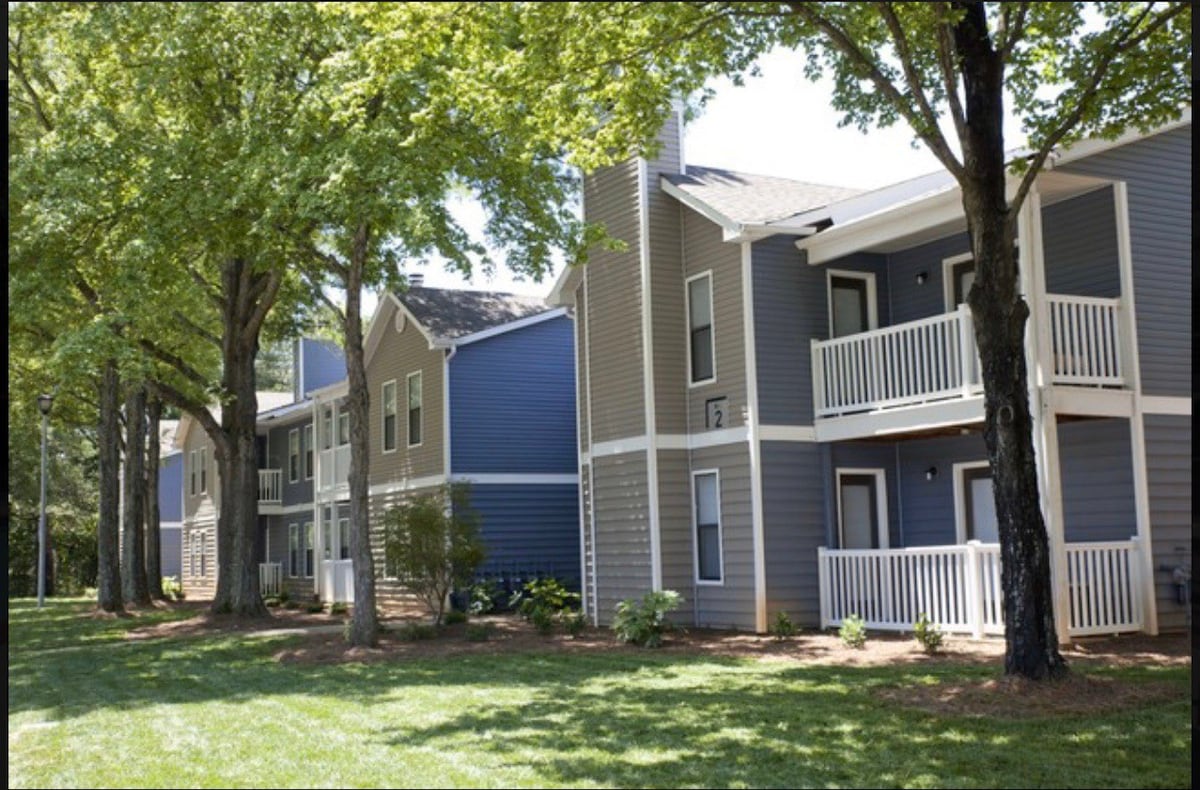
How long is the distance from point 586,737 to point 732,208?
11.4 meters

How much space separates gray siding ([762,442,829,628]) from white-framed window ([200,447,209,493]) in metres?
30.6

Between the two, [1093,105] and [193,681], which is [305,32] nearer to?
[193,681]

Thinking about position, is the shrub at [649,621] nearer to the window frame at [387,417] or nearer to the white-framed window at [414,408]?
the white-framed window at [414,408]

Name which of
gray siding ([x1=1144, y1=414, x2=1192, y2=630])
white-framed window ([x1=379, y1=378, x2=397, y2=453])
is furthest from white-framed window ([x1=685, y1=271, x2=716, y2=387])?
white-framed window ([x1=379, y1=378, x2=397, y2=453])

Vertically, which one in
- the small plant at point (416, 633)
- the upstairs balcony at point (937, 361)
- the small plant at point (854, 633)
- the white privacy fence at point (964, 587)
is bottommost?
the small plant at point (416, 633)

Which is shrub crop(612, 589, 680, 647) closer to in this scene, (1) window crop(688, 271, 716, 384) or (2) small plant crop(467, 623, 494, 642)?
(2) small plant crop(467, 623, 494, 642)

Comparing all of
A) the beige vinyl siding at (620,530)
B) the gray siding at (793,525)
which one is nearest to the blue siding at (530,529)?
the beige vinyl siding at (620,530)

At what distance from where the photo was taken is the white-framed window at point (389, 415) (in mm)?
Result: 29312

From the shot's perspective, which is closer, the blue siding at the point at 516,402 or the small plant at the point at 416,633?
the small plant at the point at 416,633

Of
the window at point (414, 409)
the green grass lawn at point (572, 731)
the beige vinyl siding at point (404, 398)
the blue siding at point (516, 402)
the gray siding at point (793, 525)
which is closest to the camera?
the green grass lawn at point (572, 731)

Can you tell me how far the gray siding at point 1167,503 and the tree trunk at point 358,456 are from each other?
10.8m

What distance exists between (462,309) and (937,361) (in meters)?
14.5

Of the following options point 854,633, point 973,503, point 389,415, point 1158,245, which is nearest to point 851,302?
point 973,503

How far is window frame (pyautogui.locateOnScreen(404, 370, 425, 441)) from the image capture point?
2761 centimetres
